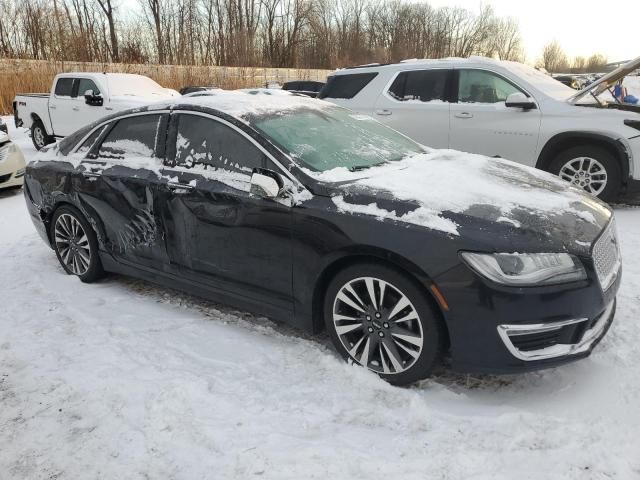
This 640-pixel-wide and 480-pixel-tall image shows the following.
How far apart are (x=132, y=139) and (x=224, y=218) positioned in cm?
132

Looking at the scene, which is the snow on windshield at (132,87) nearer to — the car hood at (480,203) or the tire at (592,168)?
the tire at (592,168)

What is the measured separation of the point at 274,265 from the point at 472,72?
5.07 meters

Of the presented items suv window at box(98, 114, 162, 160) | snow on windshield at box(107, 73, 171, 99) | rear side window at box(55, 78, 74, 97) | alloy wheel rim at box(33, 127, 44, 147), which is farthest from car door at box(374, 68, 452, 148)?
alloy wheel rim at box(33, 127, 44, 147)

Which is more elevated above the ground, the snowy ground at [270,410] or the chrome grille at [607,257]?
the chrome grille at [607,257]

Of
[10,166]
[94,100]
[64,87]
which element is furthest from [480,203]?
[64,87]

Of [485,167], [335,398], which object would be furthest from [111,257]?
[485,167]

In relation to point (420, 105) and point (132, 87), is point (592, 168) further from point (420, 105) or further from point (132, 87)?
point (132, 87)

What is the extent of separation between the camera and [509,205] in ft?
9.23

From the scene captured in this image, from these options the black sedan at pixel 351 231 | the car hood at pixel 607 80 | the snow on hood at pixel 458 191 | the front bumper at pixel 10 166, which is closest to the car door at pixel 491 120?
the car hood at pixel 607 80

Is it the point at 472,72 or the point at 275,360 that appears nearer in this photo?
the point at 275,360

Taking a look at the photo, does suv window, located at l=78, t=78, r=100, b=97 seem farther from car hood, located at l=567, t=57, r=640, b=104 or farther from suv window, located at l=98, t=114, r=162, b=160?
car hood, located at l=567, t=57, r=640, b=104

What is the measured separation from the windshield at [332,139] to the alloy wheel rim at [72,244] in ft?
6.91

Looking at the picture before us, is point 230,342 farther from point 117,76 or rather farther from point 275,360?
point 117,76

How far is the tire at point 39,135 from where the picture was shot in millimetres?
12695
